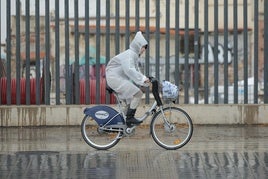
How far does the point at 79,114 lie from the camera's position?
12.7m

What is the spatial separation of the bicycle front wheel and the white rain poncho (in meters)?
0.53

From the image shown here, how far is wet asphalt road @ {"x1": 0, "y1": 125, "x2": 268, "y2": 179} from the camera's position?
8469 mm

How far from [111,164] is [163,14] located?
16.8 ft

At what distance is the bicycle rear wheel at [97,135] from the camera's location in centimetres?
1009

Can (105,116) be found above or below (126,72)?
below

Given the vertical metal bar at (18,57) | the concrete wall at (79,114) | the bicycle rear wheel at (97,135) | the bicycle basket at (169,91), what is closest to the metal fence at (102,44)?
the vertical metal bar at (18,57)

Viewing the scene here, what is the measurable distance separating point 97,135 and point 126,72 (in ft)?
3.54

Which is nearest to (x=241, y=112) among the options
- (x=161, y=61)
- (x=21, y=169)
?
(x=161, y=61)

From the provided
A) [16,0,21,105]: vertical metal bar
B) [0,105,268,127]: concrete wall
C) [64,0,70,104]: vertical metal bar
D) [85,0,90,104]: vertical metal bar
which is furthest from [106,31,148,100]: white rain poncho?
[16,0,21,105]: vertical metal bar

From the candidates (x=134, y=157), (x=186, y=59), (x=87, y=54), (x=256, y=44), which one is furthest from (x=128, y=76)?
(x=256, y=44)

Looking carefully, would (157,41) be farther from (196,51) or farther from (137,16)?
(196,51)

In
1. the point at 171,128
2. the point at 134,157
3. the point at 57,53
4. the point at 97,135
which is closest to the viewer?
the point at 134,157

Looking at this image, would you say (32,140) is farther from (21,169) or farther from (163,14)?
(163,14)

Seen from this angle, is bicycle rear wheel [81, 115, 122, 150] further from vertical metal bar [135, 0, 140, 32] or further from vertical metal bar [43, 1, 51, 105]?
vertical metal bar [135, 0, 140, 32]
